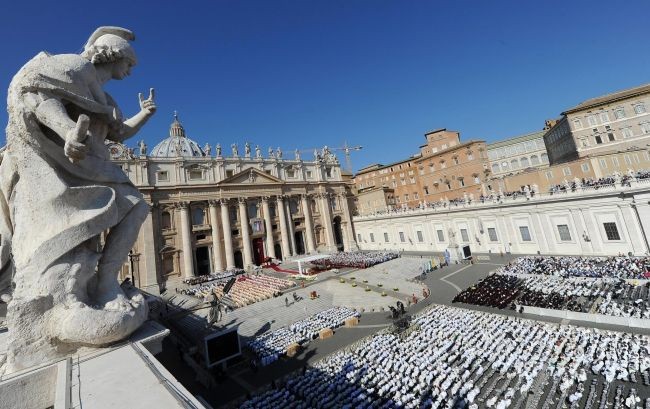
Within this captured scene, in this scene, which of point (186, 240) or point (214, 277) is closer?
point (214, 277)

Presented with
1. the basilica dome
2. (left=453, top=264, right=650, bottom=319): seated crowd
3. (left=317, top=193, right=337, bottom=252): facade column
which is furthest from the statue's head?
the basilica dome

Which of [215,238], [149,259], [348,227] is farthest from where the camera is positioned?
[348,227]

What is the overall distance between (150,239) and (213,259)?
25.8ft

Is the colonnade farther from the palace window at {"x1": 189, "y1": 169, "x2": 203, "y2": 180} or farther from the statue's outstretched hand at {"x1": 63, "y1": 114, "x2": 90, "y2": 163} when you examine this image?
the statue's outstretched hand at {"x1": 63, "y1": 114, "x2": 90, "y2": 163}

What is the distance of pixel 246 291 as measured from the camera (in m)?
25.9

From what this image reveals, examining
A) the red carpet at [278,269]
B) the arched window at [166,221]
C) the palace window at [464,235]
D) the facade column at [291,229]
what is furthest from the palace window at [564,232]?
the arched window at [166,221]

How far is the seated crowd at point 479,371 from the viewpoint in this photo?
8.98 metres

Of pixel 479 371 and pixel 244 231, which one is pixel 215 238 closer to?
pixel 244 231

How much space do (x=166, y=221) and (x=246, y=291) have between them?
55.7 ft

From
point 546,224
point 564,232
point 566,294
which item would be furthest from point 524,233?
point 566,294

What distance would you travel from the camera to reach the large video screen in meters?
12.8

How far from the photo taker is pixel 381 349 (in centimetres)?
1305

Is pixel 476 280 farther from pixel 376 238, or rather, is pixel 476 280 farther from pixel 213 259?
pixel 213 259

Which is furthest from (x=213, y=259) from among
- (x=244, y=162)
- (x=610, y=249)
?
(x=610, y=249)
